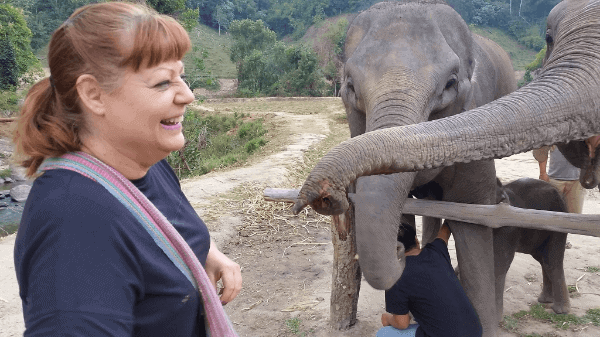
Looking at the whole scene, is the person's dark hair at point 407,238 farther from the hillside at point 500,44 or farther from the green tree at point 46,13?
the green tree at point 46,13

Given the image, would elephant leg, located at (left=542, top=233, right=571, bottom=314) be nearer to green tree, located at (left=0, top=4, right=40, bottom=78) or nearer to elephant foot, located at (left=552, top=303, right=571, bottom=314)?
elephant foot, located at (left=552, top=303, right=571, bottom=314)

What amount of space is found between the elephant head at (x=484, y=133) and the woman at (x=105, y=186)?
0.80 metres

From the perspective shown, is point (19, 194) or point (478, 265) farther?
point (19, 194)

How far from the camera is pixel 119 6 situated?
1.24 metres

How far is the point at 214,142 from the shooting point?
1842cm

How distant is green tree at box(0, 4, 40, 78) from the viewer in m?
26.9

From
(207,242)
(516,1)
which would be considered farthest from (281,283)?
(516,1)

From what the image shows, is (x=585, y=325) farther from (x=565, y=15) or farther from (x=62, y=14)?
(x=62, y=14)

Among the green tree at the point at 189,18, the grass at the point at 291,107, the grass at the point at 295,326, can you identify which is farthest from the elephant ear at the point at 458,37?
the grass at the point at 291,107

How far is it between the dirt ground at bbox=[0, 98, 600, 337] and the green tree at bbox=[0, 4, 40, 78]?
23.5 m

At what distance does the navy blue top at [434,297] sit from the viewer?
293 centimetres

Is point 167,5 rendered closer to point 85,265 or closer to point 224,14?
point 85,265

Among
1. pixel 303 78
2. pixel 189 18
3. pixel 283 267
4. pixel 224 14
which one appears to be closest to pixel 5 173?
pixel 189 18

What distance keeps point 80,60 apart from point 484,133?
1.63 m
